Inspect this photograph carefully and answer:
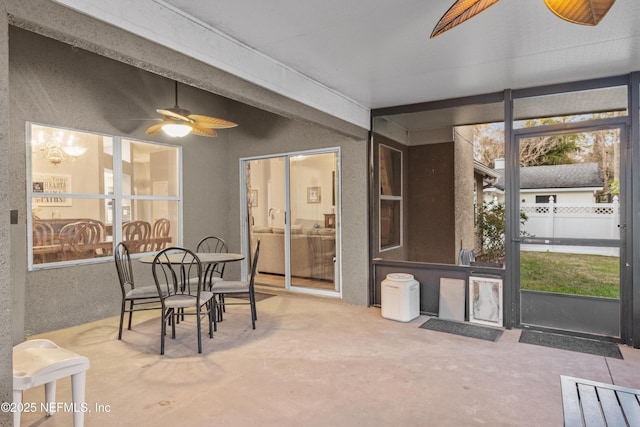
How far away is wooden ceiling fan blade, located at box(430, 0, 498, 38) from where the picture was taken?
1.83m

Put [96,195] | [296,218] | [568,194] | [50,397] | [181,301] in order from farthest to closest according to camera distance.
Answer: [296,218] → [96,195] → [568,194] → [181,301] → [50,397]

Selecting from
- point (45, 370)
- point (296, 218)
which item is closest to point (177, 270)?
point (296, 218)

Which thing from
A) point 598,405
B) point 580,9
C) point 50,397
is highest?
point 580,9

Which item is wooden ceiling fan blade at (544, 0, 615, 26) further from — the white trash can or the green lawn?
the white trash can

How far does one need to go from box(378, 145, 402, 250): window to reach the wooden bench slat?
11.7ft

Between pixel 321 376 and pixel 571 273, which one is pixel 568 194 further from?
pixel 321 376

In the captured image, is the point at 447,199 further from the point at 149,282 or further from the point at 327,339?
the point at 149,282

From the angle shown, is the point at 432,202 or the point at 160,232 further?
the point at 160,232

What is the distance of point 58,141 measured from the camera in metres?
4.26

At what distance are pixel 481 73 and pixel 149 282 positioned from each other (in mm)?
4784

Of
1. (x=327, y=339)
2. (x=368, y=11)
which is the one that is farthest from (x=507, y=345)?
(x=368, y=11)

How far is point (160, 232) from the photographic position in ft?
17.9

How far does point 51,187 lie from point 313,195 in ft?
10.7

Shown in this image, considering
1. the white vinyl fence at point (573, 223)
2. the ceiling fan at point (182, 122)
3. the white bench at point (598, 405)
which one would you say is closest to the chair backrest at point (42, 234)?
the ceiling fan at point (182, 122)
